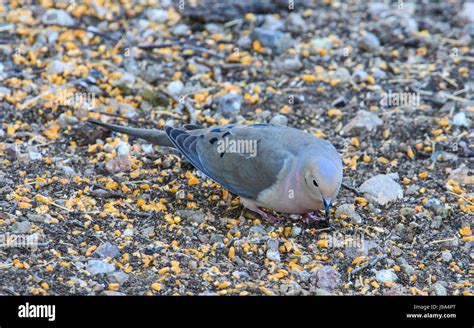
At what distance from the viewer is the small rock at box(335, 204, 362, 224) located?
19.4 ft

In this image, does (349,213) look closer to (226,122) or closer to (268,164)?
(268,164)

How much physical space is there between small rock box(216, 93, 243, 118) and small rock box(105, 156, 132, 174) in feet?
3.83

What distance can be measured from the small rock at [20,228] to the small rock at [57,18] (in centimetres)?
335

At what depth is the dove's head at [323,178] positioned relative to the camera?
5363 mm

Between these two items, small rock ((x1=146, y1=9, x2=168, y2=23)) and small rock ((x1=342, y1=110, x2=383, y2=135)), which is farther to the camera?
small rock ((x1=146, y1=9, x2=168, y2=23))

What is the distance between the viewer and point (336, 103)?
737cm

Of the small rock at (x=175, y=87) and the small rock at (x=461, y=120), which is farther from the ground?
the small rock at (x=175, y=87)

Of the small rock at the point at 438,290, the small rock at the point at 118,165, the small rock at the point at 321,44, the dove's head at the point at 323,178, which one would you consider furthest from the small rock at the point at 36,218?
the small rock at the point at 321,44


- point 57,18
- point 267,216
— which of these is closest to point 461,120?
point 267,216

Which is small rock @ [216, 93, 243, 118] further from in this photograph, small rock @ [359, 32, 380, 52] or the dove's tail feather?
small rock @ [359, 32, 380, 52]

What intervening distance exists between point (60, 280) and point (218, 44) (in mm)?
3895

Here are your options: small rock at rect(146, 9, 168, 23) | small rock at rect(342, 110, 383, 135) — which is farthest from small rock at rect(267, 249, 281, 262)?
small rock at rect(146, 9, 168, 23)

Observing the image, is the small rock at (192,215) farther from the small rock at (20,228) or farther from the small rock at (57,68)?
the small rock at (57,68)

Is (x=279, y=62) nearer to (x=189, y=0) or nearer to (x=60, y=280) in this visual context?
(x=189, y=0)
